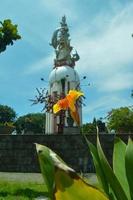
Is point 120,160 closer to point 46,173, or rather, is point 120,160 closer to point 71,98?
point 46,173

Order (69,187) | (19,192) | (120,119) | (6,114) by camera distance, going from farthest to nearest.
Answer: (6,114) < (120,119) < (19,192) < (69,187)

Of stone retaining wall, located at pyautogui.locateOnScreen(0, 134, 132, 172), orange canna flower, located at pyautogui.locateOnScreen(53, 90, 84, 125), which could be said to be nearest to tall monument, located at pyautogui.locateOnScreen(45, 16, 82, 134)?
stone retaining wall, located at pyautogui.locateOnScreen(0, 134, 132, 172)

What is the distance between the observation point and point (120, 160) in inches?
74.4

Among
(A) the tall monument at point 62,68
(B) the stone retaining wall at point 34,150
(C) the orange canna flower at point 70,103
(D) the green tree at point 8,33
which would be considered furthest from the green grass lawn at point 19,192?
(A) the tall monument at point 62,68

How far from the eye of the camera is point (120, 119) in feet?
142

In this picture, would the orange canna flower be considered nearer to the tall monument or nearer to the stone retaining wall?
the stone retaining wall

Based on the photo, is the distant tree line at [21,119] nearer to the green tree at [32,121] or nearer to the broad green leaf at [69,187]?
the green tree at [32,121]

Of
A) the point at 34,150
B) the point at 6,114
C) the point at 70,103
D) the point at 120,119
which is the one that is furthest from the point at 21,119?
the point at 70,103

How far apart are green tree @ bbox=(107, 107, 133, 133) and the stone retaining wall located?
23.9 m

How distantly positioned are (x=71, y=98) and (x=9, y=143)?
16348 millimetres

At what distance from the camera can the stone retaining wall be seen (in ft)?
56.5

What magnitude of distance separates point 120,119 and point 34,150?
2617 centimetres

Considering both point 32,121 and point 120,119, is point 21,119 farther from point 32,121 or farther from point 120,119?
point 120,119

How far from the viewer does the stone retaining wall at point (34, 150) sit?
17234 mm
